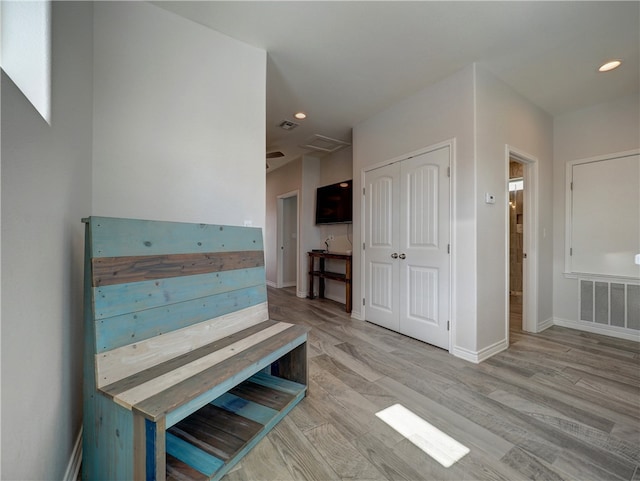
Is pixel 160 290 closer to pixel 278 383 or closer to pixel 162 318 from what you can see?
pixel 162 318

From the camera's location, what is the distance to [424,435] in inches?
58.7

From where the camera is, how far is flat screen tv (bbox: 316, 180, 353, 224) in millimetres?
4457

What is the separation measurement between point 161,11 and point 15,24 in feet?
4.39

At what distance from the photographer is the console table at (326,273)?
4039 millimetres

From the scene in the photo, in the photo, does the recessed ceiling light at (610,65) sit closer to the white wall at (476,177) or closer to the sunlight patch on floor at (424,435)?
the white wall at (476,177)

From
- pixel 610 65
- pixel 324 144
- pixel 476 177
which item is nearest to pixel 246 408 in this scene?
pixel 476 177

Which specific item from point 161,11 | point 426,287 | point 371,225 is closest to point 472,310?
point 426,287

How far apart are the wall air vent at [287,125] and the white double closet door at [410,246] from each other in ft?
4.21

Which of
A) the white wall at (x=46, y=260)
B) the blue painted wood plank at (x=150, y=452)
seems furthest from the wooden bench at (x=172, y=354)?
the white wall at (x=46, y=260)

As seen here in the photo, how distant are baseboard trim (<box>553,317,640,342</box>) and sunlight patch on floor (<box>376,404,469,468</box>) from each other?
300 cm

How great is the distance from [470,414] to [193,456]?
1.56 m

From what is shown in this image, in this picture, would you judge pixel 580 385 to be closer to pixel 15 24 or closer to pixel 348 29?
pixel 348 29

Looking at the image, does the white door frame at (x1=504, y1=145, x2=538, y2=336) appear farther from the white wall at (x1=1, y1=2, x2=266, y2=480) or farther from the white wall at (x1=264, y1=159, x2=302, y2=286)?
the white wall at (x1=264, y1=159, x2=302, y2=286)

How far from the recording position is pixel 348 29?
205cm
